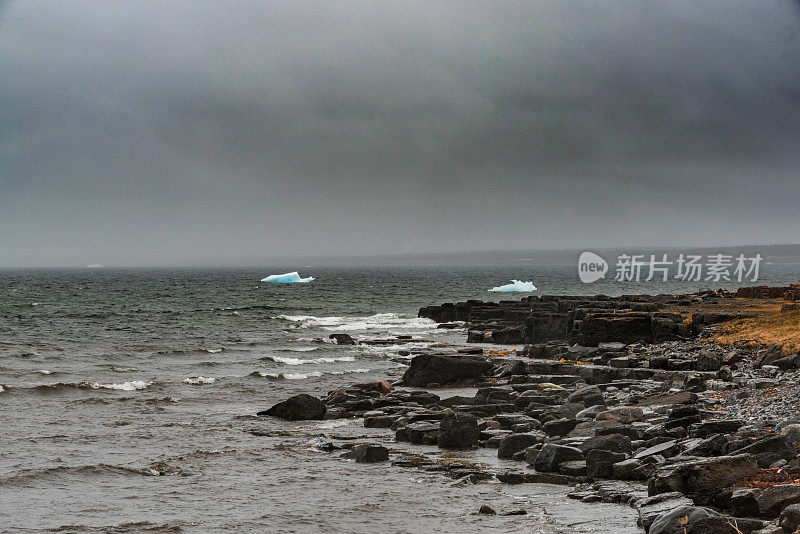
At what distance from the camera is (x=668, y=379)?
2188 centimetres

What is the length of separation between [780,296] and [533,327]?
1727 centimetres

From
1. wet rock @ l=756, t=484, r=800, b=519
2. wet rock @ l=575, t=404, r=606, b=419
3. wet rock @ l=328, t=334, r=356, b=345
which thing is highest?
wet rock @ l=756, t=484, r=800, b=519

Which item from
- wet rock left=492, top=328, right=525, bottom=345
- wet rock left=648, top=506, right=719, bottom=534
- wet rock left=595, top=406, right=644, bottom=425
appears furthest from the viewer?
wet rock left=492, top=328, right=525, bottom=345

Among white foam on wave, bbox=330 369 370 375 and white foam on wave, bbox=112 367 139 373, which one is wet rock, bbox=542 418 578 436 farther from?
white foam on wave, bbox=112 367 139 373

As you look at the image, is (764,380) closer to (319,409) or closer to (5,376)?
(319,409)

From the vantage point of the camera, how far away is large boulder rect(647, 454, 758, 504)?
9.86m

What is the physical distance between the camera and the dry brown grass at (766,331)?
961 inches

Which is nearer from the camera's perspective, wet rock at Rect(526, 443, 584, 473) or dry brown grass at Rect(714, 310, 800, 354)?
wet rock at Rect(526, 443, 584, 473)

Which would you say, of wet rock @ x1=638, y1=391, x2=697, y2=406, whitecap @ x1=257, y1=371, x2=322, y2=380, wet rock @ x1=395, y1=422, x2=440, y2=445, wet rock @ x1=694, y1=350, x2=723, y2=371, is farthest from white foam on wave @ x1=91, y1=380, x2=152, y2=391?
wet rock @ x1=694, y1=350, x2=723, y2=371

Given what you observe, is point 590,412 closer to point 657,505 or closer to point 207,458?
point 657,505

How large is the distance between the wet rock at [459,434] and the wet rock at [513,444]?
965mm

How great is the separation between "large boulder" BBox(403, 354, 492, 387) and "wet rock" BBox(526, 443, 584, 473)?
42.3 feet

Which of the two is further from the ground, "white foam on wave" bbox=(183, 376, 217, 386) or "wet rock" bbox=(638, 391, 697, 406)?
"wet rock" bbox=(638, 391, 697, 406)

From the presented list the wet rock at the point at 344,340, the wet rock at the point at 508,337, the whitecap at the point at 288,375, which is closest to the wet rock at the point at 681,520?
the whitecap at the point at 288,375
